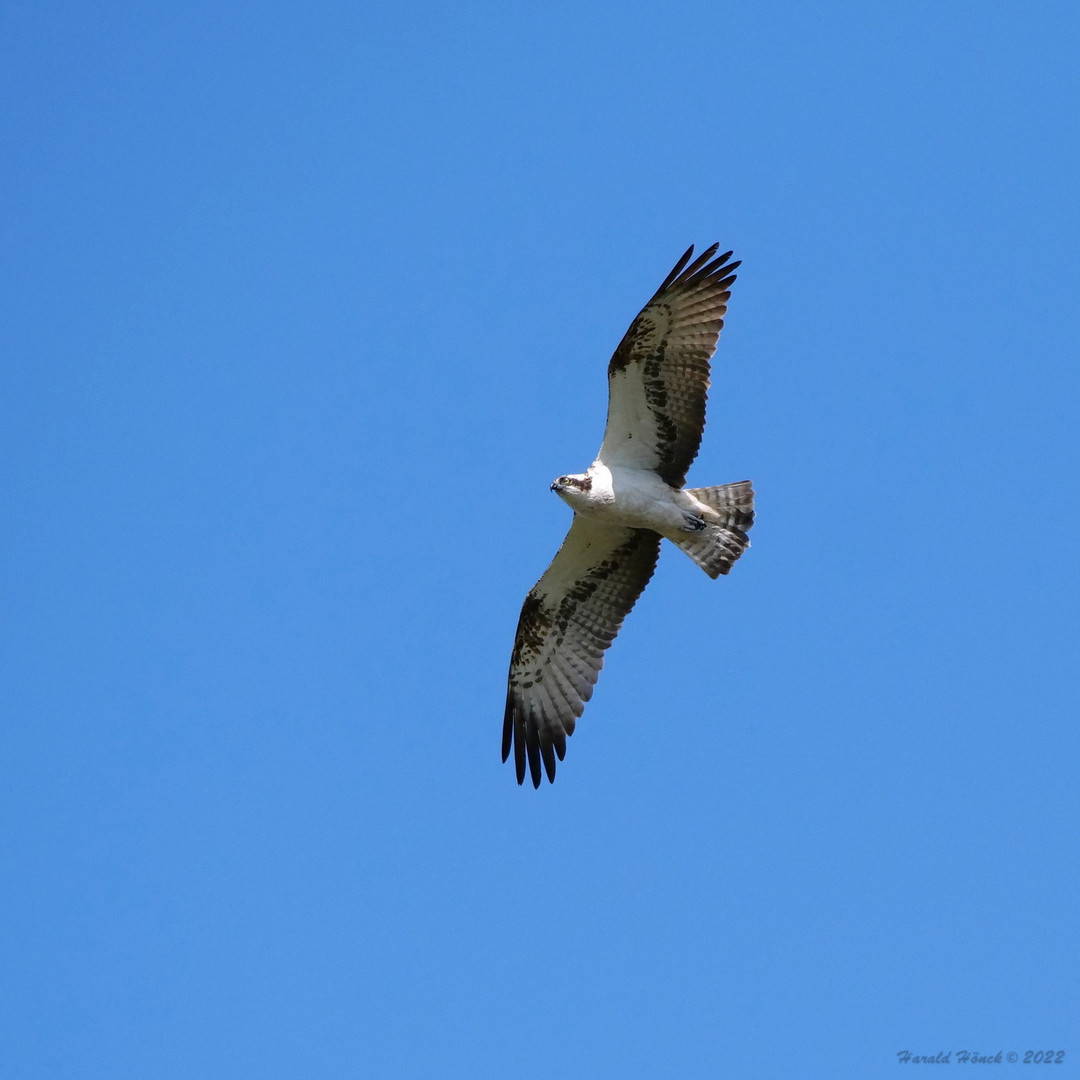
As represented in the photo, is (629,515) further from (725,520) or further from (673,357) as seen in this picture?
(673,357)

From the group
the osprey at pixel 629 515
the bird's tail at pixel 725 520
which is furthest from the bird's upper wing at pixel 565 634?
the bird's tail at pixel 725 520

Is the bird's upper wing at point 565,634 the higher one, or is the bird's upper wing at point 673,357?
the bird's upper wing at point 673,357

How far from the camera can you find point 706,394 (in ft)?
32.8

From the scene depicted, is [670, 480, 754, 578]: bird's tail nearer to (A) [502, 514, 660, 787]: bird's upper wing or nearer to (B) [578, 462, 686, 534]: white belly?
(B) [578, 462, 686, 534]: white belly

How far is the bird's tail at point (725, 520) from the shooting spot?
10.3 m

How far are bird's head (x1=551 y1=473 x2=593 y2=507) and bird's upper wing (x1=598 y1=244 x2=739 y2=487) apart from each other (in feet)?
1.74

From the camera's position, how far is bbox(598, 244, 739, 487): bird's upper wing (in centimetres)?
984

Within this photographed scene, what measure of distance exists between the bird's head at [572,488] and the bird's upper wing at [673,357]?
532mm


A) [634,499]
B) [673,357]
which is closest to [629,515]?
[634,499]

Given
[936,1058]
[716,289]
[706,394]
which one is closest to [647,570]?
[706,394]

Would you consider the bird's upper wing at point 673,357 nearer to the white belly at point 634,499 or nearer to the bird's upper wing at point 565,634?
the white belly at point 634,499

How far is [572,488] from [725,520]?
130cm

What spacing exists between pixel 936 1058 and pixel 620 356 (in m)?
5.35

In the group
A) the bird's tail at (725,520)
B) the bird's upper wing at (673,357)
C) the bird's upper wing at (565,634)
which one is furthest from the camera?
the bird's upper wing at (565,634)
